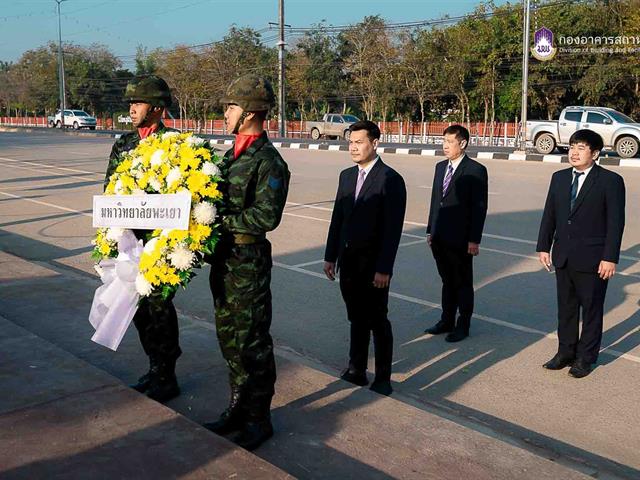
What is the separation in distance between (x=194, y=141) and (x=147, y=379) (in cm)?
154

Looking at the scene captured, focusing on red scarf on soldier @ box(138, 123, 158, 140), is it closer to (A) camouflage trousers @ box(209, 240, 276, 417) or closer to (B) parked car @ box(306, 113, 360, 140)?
(A) camouflage trousers @ box(209, 240, 276, 417)

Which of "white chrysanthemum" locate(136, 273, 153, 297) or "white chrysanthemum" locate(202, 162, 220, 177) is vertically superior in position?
"white chrysanthemum" locate(202, 162, 220, 177)

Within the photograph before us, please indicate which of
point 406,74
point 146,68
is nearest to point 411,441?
point 406,74

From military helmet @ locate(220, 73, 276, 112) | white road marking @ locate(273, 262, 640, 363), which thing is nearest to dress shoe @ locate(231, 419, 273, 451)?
military helmet @ locate(220, 73, 276, 112)

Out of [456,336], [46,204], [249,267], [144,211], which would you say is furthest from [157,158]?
[46,204]

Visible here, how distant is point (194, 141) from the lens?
3.56 meters

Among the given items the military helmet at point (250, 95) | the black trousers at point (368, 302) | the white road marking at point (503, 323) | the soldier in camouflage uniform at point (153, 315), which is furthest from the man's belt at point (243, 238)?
the white road marking at point (503, 323)

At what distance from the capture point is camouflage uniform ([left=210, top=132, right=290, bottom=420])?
3.37 metres

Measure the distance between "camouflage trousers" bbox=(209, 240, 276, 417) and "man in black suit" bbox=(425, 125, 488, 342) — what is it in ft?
8.57

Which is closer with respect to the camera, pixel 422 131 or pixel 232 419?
pixel 232 419

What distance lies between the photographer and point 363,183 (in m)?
4.59

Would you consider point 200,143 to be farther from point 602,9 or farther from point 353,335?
point 602,9

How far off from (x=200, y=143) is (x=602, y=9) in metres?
41.6
